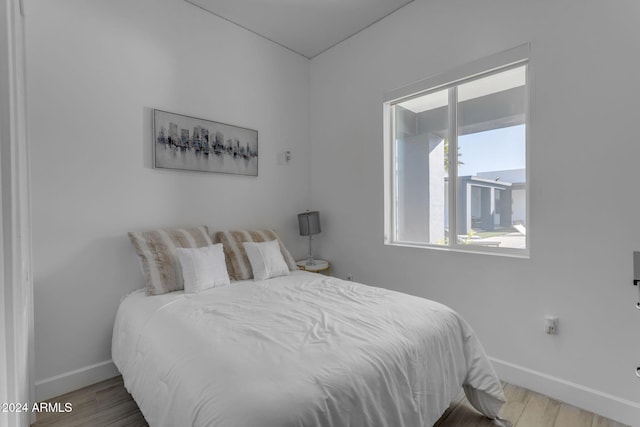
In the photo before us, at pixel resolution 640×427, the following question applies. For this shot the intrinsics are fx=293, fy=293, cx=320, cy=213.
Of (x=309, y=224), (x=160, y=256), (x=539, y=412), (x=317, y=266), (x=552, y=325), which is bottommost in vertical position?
(x=539, y=412)

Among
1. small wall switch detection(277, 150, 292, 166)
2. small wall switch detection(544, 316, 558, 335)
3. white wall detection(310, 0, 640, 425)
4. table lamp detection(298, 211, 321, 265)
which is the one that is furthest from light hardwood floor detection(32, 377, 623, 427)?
small wall switch detection(277, 150, 292, 166)

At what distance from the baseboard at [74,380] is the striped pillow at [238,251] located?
111cm

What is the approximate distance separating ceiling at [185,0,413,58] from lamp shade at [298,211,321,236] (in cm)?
197

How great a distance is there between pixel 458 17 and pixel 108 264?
3399 millimetres

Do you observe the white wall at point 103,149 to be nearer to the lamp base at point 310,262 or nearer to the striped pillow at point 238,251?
the striped pillow at point 238,251

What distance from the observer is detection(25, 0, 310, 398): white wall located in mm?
1996

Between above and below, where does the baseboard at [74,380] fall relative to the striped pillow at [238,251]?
below

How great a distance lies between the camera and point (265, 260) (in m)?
2.59

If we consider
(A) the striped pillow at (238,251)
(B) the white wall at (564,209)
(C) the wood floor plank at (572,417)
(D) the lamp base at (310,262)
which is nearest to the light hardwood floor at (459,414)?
(C) the wood floor plank at (572,417)

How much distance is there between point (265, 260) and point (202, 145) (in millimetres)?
1228

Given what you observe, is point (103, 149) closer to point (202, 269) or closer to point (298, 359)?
point (202, 269)

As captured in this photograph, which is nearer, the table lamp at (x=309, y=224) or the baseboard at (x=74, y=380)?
the baseboard at (x=74, y=380)

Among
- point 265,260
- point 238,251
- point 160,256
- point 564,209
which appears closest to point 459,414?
point 564,209

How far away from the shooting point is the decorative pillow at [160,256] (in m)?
2.14
